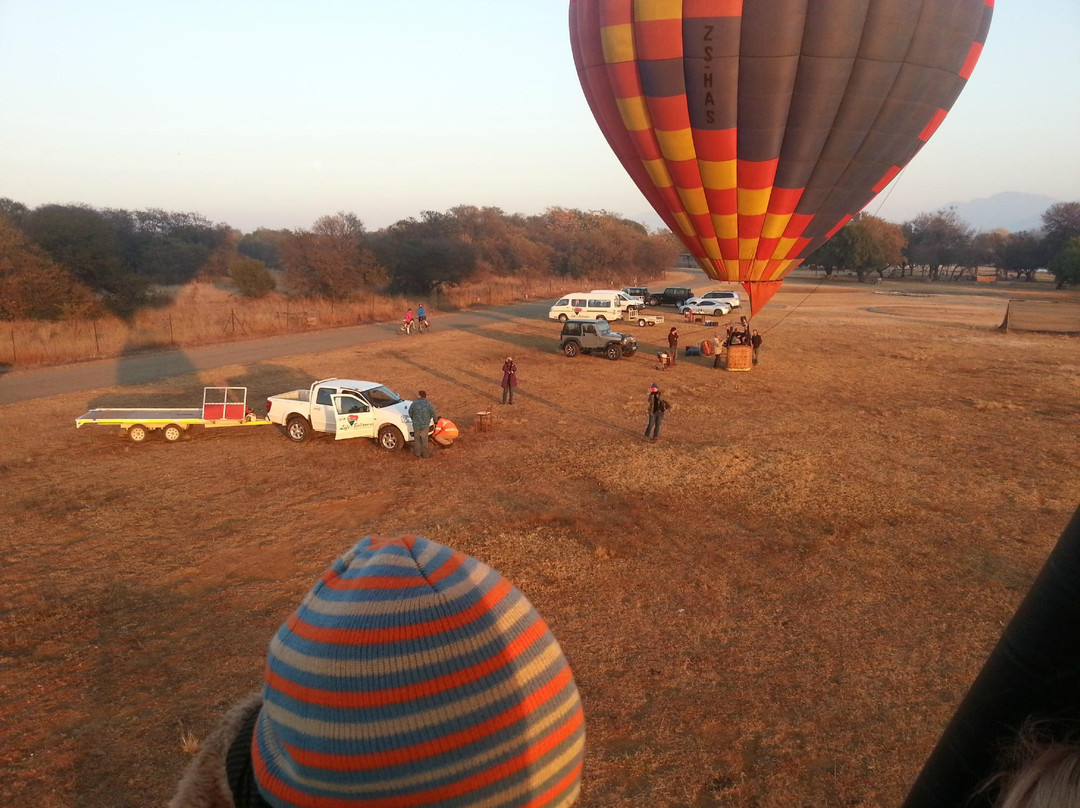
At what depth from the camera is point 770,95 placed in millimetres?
13133

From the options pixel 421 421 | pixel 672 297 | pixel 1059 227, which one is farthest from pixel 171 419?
pixel 1059 227

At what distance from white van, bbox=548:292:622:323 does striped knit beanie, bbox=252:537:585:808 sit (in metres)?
33.8

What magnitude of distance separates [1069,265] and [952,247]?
25.9 meters

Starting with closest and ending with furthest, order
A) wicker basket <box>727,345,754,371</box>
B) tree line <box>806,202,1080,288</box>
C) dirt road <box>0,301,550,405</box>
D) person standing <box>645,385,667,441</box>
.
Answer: person standing <box>645,385,667,441</box>
dirt road <box>0,301,550,405</box>
wicker basket <box>727,345,754,371</box>
tree line <box>806,202,1080,288</box>

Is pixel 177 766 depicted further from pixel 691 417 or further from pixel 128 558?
pixel 691 417

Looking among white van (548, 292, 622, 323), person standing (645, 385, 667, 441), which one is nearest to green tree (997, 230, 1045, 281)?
white van (548, 292, 622, 323)

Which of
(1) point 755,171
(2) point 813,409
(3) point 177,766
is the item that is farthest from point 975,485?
(3) point 177,766

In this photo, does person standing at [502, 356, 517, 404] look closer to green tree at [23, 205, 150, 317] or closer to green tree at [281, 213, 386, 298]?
green tree at [23, 205, 150, 317]

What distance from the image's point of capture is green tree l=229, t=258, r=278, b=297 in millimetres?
41500

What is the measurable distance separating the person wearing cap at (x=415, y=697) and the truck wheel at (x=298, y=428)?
1324 centimetres

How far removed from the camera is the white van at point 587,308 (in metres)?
35.0

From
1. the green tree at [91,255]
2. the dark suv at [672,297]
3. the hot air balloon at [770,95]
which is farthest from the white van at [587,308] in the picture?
the green tree at [91,255]

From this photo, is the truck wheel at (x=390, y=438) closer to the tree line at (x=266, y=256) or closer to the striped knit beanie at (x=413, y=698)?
the striped knit beanie at (x=413, y=698)

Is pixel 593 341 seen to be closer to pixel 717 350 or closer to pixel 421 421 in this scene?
pixel 717 350
